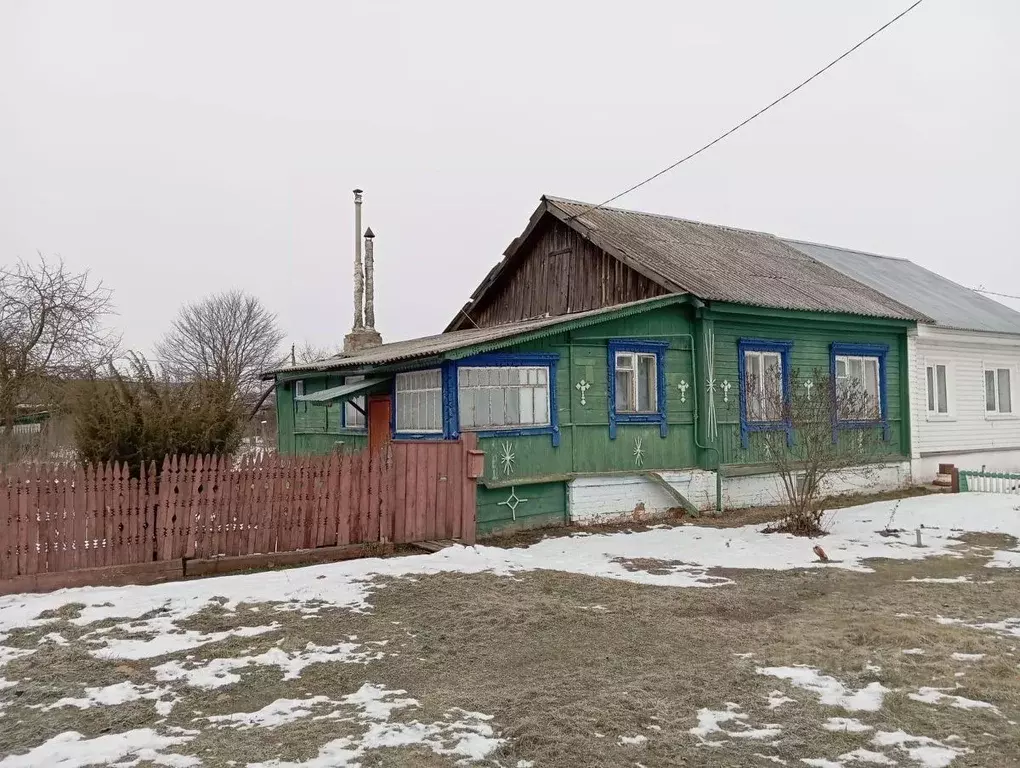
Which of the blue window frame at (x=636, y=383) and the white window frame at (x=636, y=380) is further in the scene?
the white window frame at (x=636, y=380)

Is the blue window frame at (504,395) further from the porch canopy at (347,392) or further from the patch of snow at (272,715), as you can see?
the patch of snow at (272,715)

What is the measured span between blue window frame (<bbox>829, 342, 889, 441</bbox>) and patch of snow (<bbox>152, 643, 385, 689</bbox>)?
13321 mm

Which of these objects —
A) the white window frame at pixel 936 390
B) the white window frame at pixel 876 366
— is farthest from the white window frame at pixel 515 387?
the white window frame at pixel 936 390

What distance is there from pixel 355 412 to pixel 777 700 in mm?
12585

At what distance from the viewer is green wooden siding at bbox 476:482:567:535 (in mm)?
11844

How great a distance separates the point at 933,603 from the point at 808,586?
51.2 inches

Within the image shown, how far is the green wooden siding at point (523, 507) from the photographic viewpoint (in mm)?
11844

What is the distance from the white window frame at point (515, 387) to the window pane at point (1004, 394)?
1414cm

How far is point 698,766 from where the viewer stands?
411 cm

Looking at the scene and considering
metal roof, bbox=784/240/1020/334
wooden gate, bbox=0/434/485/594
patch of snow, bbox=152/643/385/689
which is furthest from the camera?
metal roof, bbox=784/240/1020/334

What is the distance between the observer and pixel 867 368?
1758cm

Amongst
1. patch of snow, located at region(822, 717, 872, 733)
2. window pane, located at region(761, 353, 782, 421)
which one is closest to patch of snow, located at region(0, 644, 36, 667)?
patch of snow, located at region(822, 717, 872, 733)

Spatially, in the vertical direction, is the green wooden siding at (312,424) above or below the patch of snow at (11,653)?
above

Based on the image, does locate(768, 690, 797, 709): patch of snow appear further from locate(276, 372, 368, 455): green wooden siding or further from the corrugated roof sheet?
locate(276, 372, 368, 455): green wooden siding
